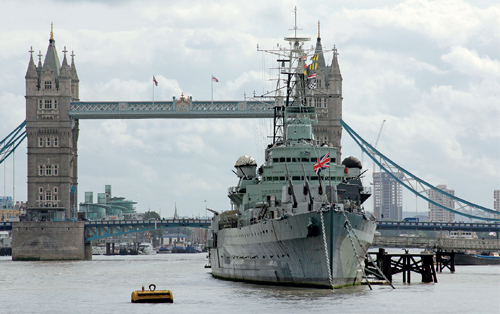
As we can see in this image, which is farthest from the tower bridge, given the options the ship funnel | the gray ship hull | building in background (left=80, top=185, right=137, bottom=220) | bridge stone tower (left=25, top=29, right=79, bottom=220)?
the gray ship hull

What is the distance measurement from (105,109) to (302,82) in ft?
216

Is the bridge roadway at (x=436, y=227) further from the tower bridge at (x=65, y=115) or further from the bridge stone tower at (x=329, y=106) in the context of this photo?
the bridge stone tower at (x=329, y=106)

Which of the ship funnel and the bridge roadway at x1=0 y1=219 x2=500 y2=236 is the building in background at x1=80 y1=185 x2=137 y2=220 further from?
the ship funnel

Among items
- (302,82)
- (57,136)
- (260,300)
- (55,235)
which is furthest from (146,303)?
(57,136)

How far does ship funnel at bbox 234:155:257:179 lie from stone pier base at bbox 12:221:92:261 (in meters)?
55.6

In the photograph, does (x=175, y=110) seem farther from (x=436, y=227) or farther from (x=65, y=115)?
(x=436, y=227)

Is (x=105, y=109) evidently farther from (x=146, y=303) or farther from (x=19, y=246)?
(x=146, y=303)

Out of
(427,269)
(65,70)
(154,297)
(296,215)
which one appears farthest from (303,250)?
(65,70)

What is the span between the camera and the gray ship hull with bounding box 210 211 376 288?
1570 inches

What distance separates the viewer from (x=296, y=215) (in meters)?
40.9

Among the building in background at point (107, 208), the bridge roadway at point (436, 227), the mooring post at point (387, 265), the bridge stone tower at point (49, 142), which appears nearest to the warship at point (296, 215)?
the mooring post at point (387, 265)

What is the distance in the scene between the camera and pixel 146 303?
3888 cm

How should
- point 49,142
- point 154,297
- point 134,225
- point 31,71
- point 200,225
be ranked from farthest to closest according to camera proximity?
point 31,71, point 49,142, point 134,225, point 200,225, point 154,297

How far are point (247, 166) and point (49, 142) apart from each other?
63.8 m
